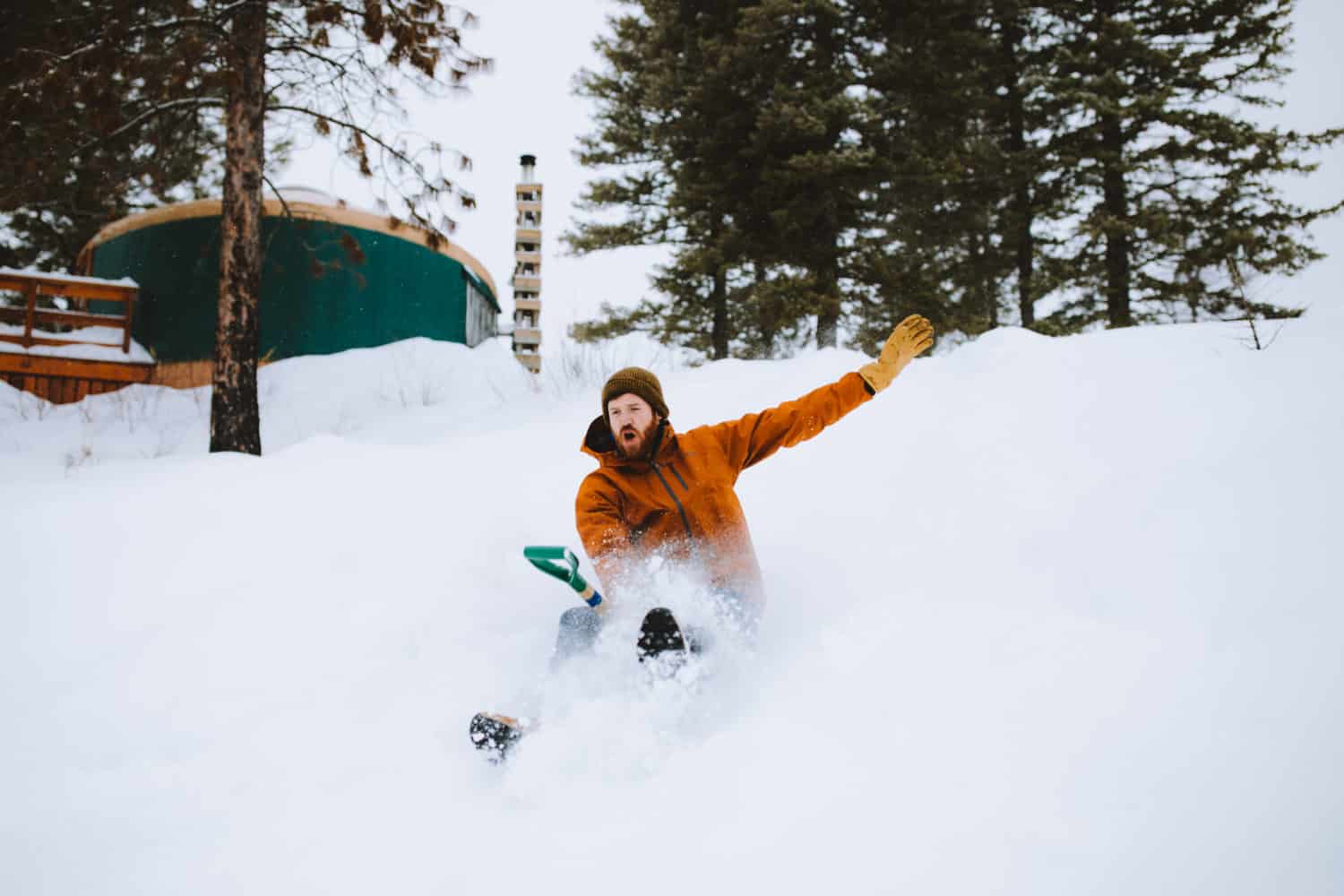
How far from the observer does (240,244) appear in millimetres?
5996

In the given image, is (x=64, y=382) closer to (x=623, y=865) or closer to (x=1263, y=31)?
(x=623, y=865)

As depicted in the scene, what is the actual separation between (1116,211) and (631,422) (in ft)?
36.9

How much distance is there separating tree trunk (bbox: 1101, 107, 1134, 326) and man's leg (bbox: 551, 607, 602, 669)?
10455 mm

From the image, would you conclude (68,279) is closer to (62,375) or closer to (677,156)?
(62,375)

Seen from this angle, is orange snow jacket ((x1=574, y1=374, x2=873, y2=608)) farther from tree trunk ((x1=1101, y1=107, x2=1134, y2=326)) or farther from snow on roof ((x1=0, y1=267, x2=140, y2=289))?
snow on roof ((x1=0, y1=267, x2=140, y2=289))

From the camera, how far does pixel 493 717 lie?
2.07 meters

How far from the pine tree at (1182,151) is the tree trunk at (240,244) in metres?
9.85

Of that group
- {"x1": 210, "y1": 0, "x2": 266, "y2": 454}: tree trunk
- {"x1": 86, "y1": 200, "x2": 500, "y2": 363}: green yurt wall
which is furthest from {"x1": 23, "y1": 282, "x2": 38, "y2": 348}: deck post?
{"x1": 210, "y1": 0, "x2": 266, "y2": 454}: tree trunk

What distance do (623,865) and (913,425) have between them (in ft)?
10.9

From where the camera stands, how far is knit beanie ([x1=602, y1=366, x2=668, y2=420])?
2656mm

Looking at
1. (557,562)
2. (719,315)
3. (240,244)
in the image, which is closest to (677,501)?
(557,562)

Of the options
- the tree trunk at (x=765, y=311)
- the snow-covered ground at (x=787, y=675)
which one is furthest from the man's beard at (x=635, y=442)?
the tree trunk at (x=765, y=311)

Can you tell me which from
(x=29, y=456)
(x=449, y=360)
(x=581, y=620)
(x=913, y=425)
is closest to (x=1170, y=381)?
(x=913, y=425)

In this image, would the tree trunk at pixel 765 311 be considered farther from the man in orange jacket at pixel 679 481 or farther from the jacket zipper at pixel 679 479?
the jacket zipper at pixel 679 479
